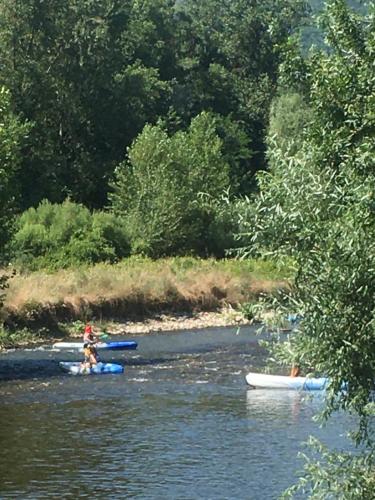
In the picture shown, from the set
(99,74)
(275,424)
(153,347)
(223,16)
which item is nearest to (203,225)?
(99,74)

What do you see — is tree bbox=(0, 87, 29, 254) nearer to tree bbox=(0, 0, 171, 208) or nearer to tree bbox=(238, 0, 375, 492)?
tree bbox=(238, 0, 375, 492)

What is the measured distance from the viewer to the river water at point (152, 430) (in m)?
19.9

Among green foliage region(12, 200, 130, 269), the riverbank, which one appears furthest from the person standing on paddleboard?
green foliage region(12, 200, 130, 269)

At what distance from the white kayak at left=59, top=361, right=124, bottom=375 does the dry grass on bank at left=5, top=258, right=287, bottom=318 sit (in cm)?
757

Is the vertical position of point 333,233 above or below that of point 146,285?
above

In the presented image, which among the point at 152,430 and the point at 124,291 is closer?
the point at 152,430

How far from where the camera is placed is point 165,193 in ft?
177

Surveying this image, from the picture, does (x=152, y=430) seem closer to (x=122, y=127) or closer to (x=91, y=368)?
(x=91, y=368)

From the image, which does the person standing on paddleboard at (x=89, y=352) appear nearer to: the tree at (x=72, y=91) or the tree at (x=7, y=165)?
the tree at (x=7, y=165)

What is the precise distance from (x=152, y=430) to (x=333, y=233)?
1559 cm

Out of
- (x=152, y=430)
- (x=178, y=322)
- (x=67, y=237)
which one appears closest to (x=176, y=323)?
(x=178, y=322)

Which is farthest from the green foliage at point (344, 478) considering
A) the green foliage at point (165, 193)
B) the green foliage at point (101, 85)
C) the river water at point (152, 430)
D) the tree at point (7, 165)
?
the green foliage at point (101, 85)

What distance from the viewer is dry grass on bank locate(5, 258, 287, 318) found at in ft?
135

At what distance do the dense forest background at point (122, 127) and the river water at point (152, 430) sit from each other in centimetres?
1276
